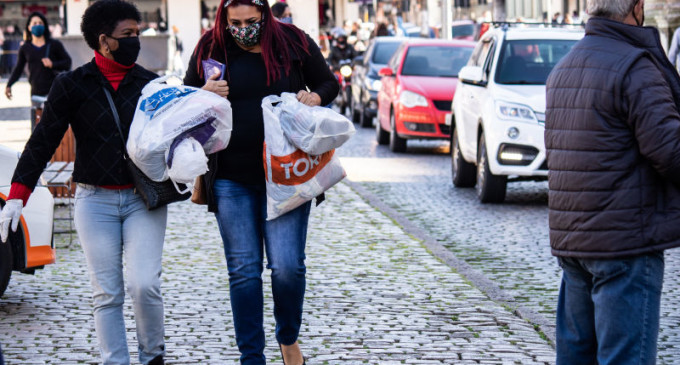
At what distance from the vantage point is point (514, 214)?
39.9 feet

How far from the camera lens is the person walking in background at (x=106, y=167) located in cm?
534

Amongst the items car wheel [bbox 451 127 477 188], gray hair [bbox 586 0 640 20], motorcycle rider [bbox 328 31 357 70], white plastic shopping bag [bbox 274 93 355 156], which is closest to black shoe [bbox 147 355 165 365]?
white plastic shopping bag [bbox 274 93 355 156]

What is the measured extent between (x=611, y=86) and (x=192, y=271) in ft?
17.2

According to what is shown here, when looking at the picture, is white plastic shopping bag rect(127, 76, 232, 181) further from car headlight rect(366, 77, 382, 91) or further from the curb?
car headlight rect(366, 77, 382, 91)

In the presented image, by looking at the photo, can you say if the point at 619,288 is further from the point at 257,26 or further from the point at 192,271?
the point at 192,271

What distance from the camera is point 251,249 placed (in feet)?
17.7

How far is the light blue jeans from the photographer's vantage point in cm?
539

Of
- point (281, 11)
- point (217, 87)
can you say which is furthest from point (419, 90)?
point (217, 87)

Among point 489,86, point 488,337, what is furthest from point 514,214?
point 488,337

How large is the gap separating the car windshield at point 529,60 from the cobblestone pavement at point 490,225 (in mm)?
1252

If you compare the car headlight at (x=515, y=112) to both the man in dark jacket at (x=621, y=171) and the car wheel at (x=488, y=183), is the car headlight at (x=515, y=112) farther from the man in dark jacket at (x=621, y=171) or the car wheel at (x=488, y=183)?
the man in dark jacket at (x=621, y=171)

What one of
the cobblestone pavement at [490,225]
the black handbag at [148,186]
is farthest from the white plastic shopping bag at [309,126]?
the cobblestone pavement at [490,225]

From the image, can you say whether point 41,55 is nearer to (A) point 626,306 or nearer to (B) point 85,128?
(B) point 85,128

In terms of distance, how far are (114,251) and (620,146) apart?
2294 millimetres
